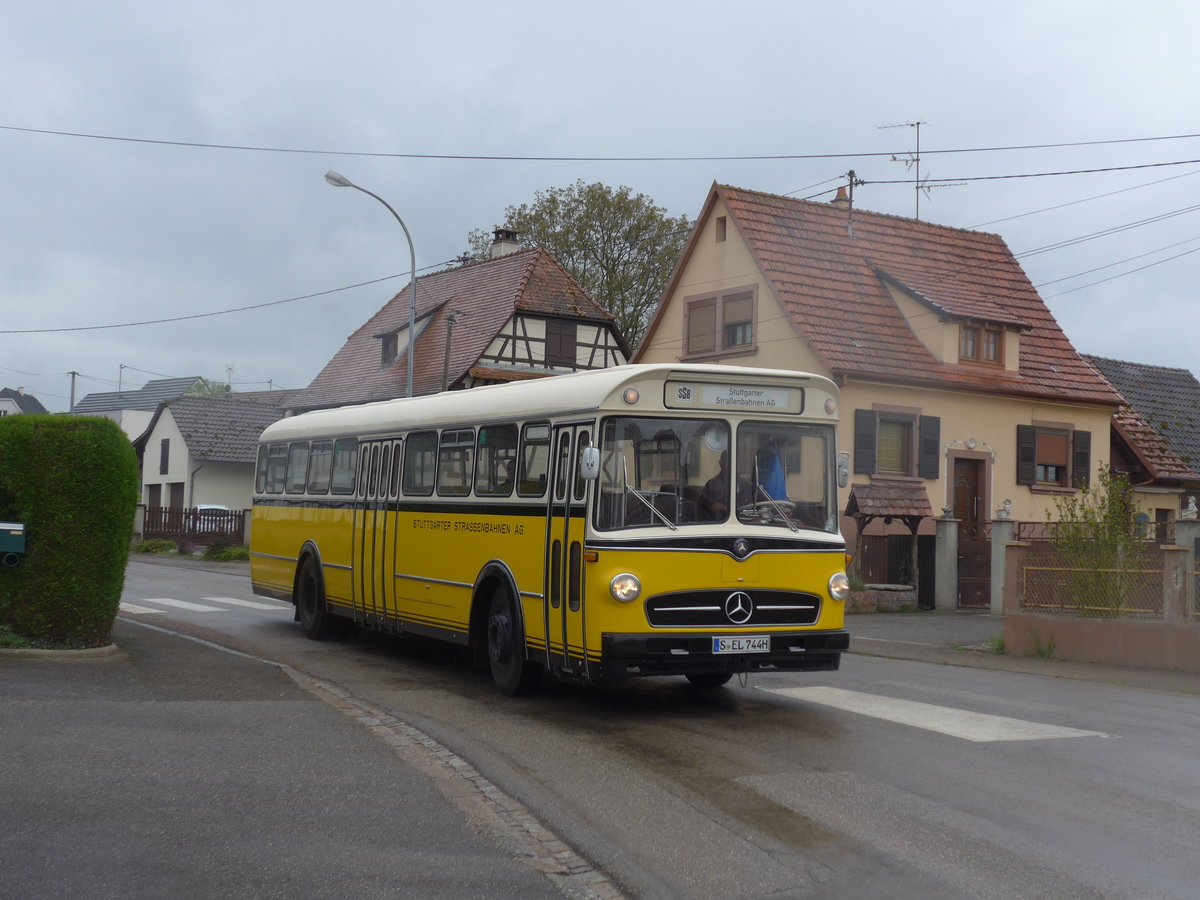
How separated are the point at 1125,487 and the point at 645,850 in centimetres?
1242

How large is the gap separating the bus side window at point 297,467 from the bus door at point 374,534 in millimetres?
2143

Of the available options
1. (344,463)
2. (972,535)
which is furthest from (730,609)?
(972,535)

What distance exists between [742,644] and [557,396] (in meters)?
2.59

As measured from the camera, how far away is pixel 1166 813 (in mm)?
7402

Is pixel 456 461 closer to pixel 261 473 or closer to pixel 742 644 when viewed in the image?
pixel 742 644

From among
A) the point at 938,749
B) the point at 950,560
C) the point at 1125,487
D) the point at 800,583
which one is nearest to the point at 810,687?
the point at 800,583

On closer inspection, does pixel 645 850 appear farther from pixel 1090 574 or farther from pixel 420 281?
pixel 420 281

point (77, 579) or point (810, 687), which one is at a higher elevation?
point (77, 579)

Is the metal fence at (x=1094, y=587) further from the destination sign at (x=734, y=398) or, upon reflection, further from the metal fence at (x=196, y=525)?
the metal fence at (x=196, y=525)

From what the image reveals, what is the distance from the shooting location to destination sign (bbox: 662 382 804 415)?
10875 mm

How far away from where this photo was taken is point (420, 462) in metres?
14.3

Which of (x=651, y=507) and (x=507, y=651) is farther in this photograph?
(x=507, y=651)

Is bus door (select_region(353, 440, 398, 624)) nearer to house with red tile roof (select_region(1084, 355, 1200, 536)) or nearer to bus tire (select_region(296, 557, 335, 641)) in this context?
bus tire (select_region(296, 557, 335, 641))

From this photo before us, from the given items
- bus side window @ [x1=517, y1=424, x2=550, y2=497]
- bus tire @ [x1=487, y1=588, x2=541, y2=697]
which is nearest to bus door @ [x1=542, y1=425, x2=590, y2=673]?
bus side window @ [x1=517, y1=424, x2=550, y2=497]
